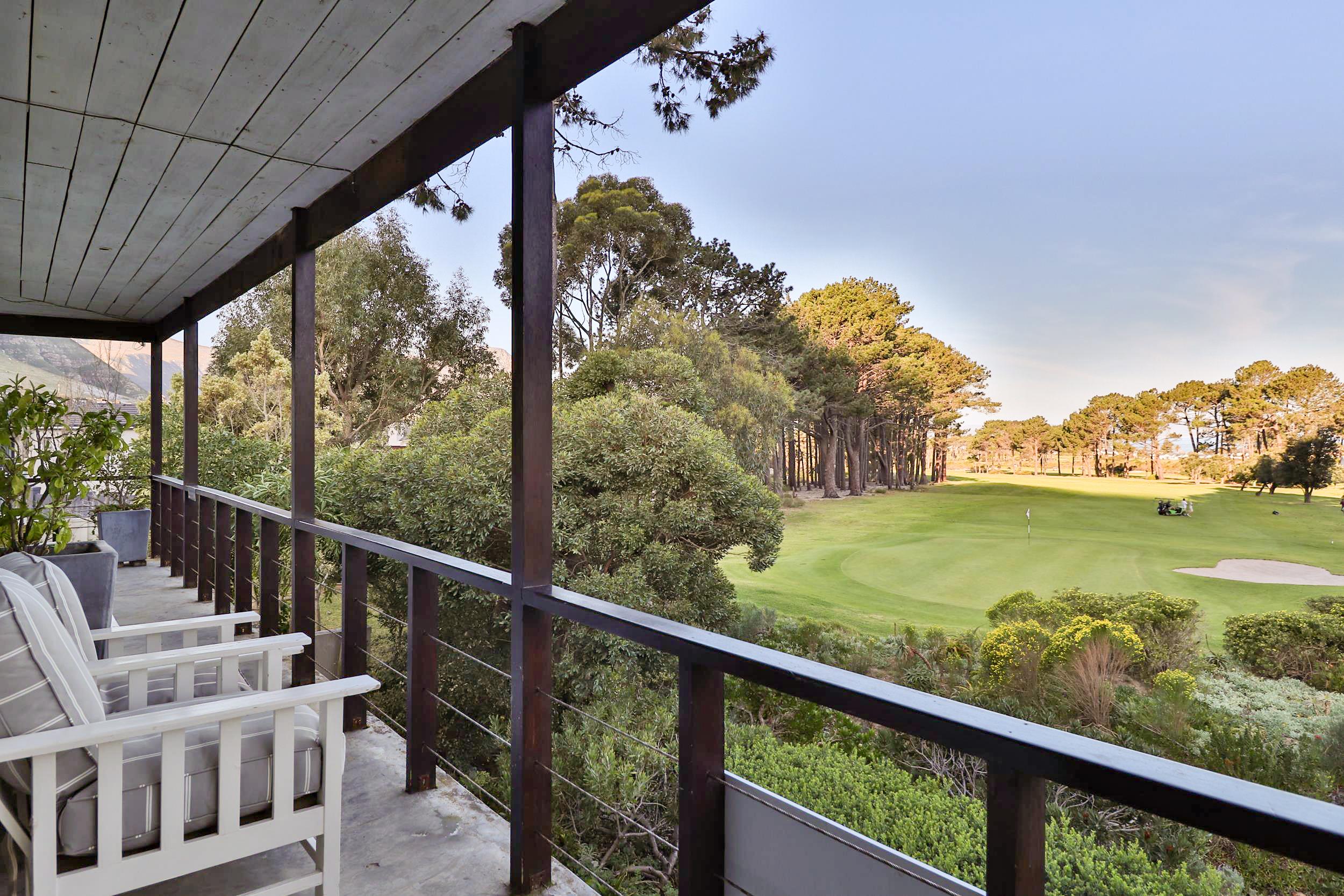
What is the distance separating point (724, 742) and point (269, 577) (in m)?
3.18

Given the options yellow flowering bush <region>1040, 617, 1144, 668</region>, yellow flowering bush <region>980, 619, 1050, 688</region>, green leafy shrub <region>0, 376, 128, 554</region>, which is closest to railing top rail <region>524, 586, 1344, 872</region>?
green leafy shrub <region>0, 376, 128, 554</region>

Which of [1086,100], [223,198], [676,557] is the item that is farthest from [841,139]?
[223,198]

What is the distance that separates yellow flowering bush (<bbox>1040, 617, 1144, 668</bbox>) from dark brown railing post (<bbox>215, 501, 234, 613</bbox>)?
7539 mm

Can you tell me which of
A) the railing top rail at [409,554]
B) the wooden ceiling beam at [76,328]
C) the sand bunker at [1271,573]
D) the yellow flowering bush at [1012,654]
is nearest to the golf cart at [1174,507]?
A: the sand bunker at [1271,573]

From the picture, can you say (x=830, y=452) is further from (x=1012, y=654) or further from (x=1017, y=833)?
(x=1017, y=833)

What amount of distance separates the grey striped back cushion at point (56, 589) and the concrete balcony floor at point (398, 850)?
0.71 meters

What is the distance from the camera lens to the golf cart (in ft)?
27.6

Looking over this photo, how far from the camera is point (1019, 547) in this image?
11.9m

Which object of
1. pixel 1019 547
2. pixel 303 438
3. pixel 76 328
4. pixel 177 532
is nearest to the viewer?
pixel 303 438

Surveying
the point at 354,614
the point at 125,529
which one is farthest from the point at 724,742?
the point at 125,529

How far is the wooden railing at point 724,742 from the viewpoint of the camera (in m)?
0.73

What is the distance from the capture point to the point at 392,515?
24.3ft

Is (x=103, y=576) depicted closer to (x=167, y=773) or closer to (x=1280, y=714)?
(x=167, y=773)

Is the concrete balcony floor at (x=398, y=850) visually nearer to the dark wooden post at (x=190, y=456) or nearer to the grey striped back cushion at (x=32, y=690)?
the grey striped back cushion at (x=32, y=690)
